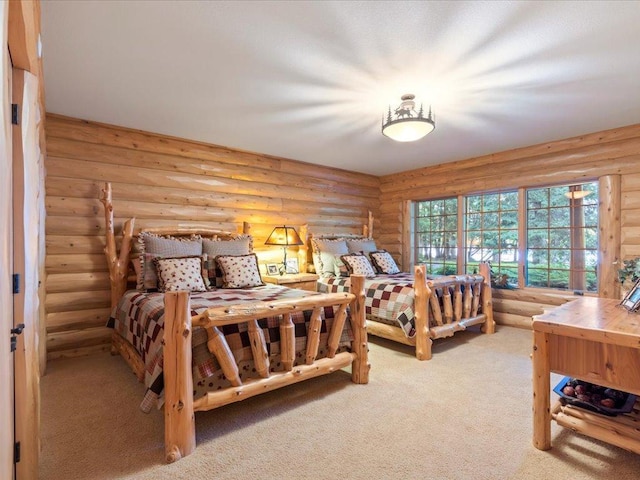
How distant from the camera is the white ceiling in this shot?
181 cm

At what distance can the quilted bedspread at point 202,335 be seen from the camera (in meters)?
1.96

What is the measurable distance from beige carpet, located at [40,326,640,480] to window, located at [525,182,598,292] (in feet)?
6.11

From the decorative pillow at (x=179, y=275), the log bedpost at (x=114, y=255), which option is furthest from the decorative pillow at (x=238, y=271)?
the log bedpost at (x=114, y=255)

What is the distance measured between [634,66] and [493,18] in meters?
1.33

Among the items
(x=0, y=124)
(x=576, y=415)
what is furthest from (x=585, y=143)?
(x=0, y=124)

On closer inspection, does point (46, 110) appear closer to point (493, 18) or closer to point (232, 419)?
point (232, 419)

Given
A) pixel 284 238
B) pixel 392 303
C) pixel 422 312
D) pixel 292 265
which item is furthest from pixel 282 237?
pixel 422 312

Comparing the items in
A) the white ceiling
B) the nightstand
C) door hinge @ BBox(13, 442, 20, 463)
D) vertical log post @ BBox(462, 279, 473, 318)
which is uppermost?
the white ceiling

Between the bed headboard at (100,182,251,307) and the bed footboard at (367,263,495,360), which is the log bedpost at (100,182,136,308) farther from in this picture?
the bed footboard at (367,263,495,360)

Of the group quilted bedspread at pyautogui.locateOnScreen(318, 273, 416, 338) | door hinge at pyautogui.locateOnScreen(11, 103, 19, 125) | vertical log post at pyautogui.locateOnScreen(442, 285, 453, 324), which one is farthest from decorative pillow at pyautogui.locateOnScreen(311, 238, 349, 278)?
door hinge at pyautogui.locateOnScreen(11, 103, 19, 125)

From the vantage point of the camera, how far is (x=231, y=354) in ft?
6.67

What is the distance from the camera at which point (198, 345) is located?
1972 millimetres

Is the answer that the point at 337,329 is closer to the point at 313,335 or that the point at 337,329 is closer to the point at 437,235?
the point at 313,335

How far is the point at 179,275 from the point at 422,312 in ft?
7.65
